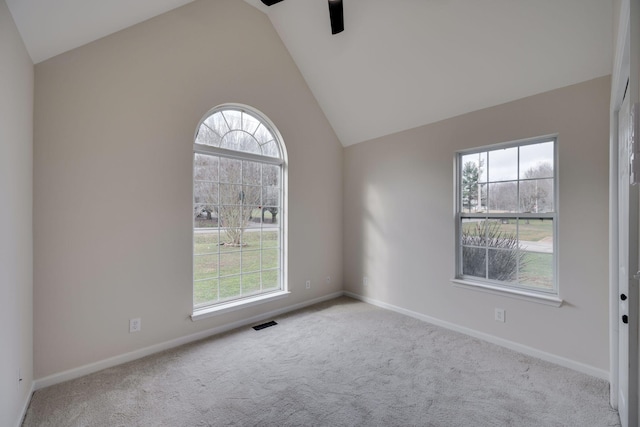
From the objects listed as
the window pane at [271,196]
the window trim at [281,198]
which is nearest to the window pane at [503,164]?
the window trim at [281,198]

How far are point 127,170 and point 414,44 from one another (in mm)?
2912

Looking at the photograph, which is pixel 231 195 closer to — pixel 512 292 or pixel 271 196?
pixel 271 196

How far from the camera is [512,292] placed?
9.18 feet

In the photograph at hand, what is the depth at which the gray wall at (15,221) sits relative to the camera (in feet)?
5.11

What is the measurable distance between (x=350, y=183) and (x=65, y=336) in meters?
3.56

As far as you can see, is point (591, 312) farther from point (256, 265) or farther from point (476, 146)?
point (256, 265)

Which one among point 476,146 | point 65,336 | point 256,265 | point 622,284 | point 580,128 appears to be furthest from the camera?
point 256,265

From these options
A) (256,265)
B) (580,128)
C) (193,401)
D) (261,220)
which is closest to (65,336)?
(193,401)

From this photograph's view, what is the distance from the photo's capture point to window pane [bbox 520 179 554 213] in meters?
2.68

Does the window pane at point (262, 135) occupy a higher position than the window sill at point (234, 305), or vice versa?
the window pane at point (262, 135)

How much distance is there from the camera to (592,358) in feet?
7.80

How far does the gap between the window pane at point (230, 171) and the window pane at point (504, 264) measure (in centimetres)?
291

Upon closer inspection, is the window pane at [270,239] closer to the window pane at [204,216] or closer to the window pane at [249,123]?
the window pane at [204,216]

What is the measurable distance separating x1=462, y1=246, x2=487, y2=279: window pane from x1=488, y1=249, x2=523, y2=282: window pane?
7cm
